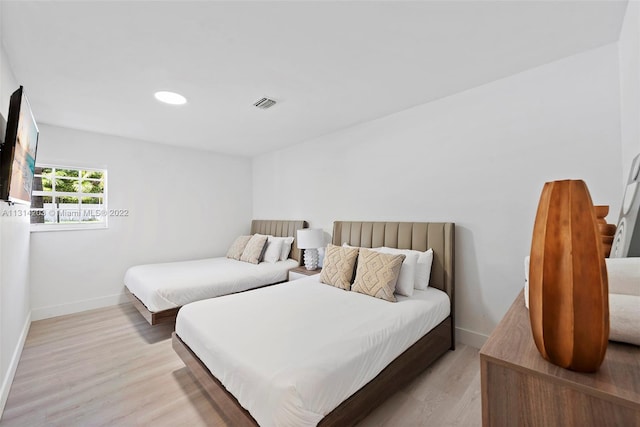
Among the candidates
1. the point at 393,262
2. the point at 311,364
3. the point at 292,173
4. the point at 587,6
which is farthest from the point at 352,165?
the point at 311,364

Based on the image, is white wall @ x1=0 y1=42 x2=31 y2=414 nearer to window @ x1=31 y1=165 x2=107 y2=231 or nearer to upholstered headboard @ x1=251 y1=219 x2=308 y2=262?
window @ x1=31 y1=165 x2=107 y2=231

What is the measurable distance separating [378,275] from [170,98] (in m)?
2.62

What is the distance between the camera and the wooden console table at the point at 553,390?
73cm

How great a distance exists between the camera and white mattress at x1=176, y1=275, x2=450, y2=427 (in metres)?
1.23

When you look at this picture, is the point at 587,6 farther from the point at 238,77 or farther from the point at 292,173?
the point at 292,173

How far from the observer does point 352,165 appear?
347 centimetres

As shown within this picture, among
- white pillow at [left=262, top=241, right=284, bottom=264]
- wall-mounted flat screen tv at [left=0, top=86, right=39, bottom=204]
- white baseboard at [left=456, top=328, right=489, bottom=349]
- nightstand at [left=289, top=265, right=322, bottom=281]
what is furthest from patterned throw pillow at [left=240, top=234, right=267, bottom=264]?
white baseboard at [left=456, top=328, right=489, bottom=349]

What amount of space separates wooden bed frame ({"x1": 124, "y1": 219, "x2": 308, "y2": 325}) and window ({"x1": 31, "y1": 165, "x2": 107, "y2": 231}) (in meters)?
1.13

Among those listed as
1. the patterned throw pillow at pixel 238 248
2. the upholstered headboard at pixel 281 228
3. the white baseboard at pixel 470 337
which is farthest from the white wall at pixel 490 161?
the patterned throw pillow at pixel 238 248

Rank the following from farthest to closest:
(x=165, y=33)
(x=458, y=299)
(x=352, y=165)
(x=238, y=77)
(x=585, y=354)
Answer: (x=352, y=165), (x=458, y=299), (x=238, y=77), (x=165, y=33), (x=585, y=354)

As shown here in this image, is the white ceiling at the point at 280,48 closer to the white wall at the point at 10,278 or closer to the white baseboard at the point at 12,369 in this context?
the white wall at the point at 10,278

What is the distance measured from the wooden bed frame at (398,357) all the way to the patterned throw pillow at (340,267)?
470 millimetres

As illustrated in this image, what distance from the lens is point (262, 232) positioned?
486 cm

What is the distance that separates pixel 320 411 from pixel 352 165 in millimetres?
2742
